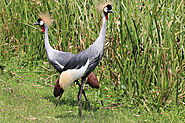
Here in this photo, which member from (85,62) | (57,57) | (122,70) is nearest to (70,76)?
(85,62)

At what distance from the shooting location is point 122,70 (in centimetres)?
620

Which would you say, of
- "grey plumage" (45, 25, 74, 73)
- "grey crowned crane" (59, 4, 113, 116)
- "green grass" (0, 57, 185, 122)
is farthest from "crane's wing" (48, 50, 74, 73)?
"grey crowned crane" (59, 4, 113, 116)

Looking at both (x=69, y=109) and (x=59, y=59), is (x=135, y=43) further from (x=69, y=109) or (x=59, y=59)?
(x=69, y=109)

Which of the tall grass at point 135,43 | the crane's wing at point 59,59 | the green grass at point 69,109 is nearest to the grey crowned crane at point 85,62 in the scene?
the green grass at point 69,109

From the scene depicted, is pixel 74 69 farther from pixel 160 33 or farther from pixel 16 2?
pixel 16 2

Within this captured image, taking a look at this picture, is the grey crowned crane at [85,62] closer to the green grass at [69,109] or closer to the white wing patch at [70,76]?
the white wing patch at [70,76]

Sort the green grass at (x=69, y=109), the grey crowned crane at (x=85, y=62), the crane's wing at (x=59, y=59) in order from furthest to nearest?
1. the crane's wing at (x=59, y=59)
2. the green grass at (x=69, y=109)
3. the grey crowned crane at (x=85, y=62)

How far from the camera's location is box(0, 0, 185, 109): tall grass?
570cm

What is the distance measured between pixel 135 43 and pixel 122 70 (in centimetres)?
55

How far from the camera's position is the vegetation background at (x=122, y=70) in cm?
562

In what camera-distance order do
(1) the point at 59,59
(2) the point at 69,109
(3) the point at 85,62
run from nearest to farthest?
(3) the point at 85,62
(2) the point at 69,109
(1) the point at 59,59

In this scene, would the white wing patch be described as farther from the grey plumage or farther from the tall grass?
the tall grass

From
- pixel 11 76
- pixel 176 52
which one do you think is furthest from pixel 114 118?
pixel 11 76

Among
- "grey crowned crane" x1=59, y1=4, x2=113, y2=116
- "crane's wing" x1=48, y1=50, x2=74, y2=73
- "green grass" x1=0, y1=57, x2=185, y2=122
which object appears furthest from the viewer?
"crane's wing" x1=48, y1=50, x2=74, y2=73
